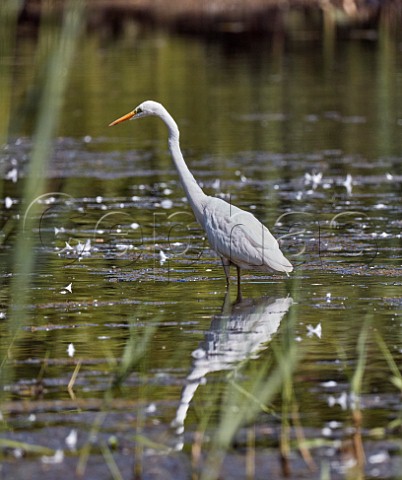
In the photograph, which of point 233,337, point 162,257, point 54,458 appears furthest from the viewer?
point 162,257

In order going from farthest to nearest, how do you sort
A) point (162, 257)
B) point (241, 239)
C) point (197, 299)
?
point (162, 257) < point (241, 239) < point (197, 299)

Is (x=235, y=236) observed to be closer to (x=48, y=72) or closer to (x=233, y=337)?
(x=233, y=337)

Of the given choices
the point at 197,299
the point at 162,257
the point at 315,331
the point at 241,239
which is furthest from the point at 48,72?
the point at 162,257

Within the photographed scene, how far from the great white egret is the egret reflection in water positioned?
32 centimetres

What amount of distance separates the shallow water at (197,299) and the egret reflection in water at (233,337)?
0.07 ft

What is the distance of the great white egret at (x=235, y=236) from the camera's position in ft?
31.9

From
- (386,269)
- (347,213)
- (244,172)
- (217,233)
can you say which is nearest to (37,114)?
(217,233)

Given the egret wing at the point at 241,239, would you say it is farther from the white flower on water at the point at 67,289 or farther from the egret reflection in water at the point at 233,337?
the white flower on water at the point at 67,289

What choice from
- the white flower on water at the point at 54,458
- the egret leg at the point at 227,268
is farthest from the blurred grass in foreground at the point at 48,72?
the egret leg at the point at 227,268

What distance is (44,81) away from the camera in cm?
404

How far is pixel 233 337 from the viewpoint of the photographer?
27.4ft

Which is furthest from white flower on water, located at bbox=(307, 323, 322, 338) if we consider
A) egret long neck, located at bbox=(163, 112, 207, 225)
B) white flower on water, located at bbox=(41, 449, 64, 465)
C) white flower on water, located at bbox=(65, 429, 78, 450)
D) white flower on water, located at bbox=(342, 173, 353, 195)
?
white flower on water, located at bbox=(342, 173, 353, 195)

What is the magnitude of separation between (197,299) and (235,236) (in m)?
0.59

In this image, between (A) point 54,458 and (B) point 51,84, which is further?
(A) point 54,458
